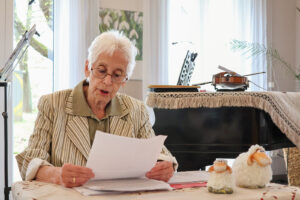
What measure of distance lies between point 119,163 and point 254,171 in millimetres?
379

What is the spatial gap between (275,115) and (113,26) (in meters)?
2.19

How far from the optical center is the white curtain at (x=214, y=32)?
15.9 feet

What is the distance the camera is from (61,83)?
4004mm

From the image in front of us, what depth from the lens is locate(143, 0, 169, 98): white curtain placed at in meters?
4.48

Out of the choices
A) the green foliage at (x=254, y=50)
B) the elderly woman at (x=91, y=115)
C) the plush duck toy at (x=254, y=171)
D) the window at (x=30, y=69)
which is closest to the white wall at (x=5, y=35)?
the window at (x=30, y=69)

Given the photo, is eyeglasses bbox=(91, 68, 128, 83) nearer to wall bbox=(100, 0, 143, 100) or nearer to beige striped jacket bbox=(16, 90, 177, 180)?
beige striped jacket bbox=(16, 90, 177, 180)

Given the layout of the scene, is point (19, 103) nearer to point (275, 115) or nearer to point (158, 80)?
point (158, 80)

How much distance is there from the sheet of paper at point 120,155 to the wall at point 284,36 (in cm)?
454

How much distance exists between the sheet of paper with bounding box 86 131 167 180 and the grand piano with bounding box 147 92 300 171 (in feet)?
4.94

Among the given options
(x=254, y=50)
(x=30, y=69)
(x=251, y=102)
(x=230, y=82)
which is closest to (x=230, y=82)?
(x=230, y=82)

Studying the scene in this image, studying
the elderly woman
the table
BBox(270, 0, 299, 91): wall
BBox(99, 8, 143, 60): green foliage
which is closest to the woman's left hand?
the elderly woman

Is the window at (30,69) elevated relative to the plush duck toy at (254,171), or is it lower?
elevated

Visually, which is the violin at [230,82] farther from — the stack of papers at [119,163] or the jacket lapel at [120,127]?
the stack of papers at [119,163]

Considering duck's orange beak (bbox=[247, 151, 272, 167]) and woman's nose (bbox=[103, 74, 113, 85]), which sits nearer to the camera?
duck's orange beak (bbox=[247, 151, 272, 167])
